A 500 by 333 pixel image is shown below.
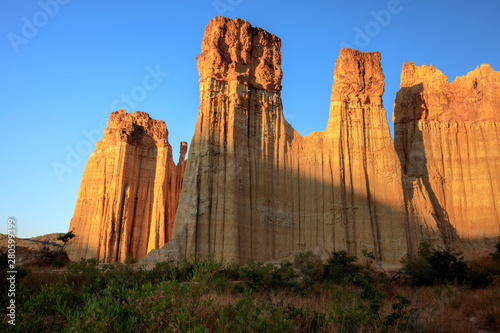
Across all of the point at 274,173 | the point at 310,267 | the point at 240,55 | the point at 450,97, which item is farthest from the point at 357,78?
the point at 310,267

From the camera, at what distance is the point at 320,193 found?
31.0m

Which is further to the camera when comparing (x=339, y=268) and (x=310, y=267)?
(x=339, y=268)

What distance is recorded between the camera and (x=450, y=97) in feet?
136

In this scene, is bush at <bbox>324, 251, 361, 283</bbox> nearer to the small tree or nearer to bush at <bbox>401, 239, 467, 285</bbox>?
bush at <bbox>401, 239, 467, 285</bbox>

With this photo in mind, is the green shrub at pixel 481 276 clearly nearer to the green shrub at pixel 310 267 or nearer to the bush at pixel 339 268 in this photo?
the bush at pixel 339 268

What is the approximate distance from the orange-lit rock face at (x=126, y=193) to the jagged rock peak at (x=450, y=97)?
85.7 feet

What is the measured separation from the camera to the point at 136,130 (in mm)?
43312

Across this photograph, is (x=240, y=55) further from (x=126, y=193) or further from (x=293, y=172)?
(x=126, y=193)

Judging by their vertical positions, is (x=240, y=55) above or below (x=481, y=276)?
above

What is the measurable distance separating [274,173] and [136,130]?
784 inches

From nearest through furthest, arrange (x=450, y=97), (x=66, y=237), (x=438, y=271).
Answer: (x=438, y=271) < (x=66, y=237) < (x=450, y=97)

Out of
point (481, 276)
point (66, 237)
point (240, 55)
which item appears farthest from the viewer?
point (66, 237)

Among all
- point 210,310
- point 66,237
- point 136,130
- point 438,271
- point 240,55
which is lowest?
point 210,310

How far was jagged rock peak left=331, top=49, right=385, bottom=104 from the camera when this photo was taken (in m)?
34.7
